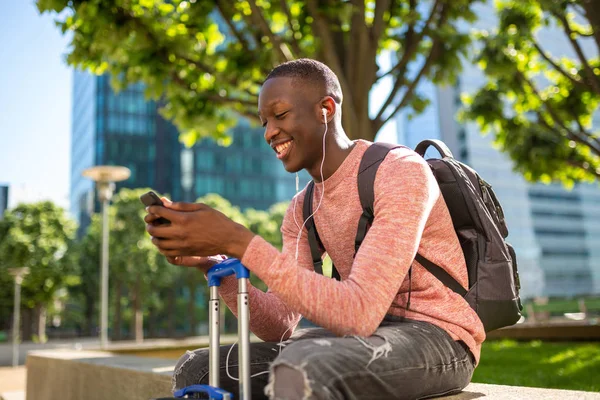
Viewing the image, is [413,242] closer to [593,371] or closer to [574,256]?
[593,371]

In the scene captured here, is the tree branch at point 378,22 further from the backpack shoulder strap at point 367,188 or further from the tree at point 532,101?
the tree at point 532,101

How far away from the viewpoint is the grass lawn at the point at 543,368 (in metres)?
5.81

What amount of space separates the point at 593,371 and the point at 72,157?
→ 67258mm

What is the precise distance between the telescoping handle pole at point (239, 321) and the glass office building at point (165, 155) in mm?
52063

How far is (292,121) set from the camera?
218 cm

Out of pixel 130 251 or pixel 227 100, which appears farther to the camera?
pixel 130 251

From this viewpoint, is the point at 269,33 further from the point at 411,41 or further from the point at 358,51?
the point at 411,41

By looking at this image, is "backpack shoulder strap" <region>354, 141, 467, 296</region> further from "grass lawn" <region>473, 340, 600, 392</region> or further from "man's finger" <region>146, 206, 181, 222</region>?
"grass lawn" <region>473, 340, 600, 392</region>

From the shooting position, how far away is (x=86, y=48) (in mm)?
7066

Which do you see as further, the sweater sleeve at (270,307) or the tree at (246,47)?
the tree at (246,47)

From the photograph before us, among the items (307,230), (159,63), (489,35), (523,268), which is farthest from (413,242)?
(523,268)

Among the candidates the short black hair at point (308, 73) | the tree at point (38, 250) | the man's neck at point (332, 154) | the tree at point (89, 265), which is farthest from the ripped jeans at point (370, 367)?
the tree at point (89, 265)

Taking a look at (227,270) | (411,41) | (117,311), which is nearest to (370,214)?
(227,270)

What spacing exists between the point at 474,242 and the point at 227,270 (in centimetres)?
93
